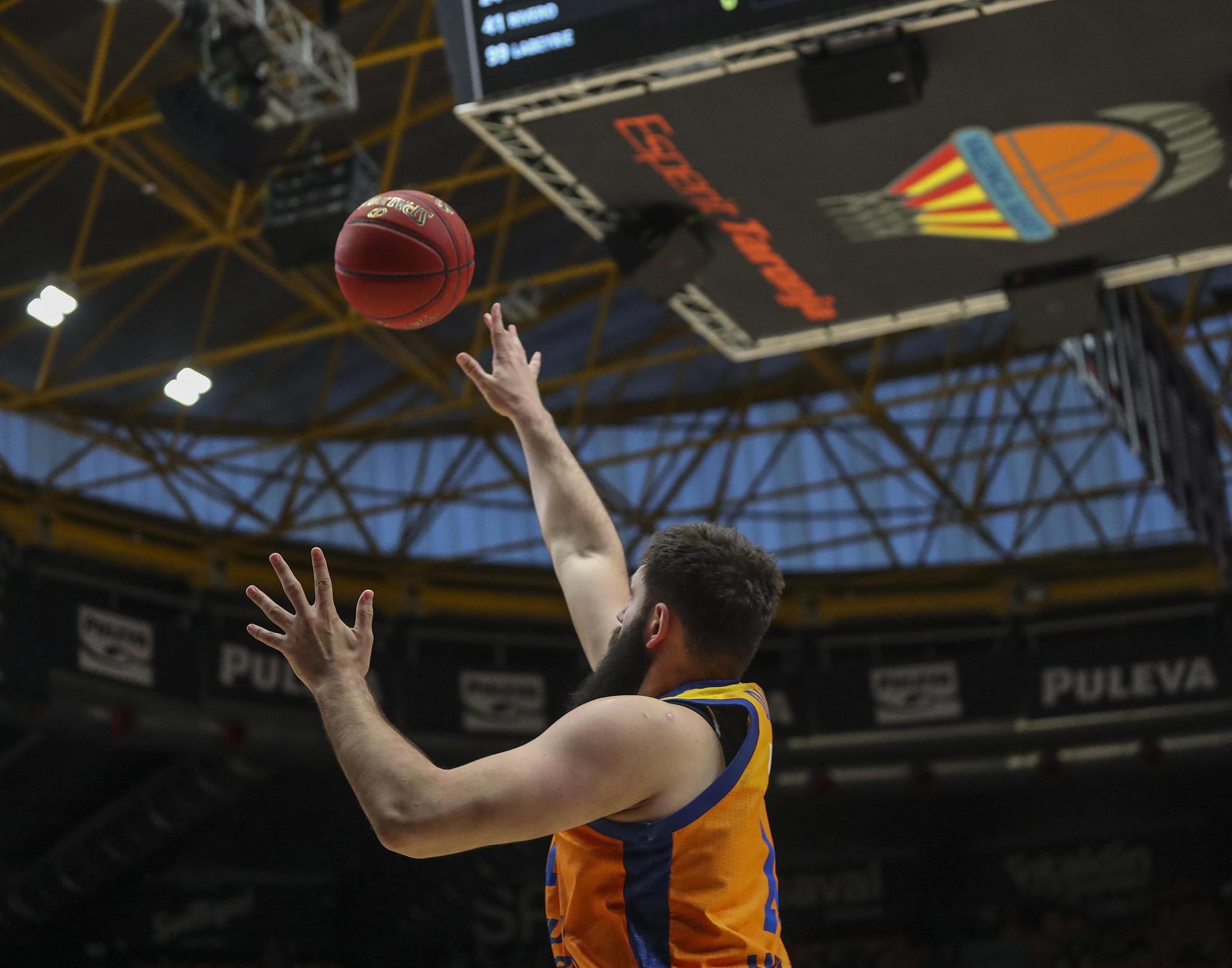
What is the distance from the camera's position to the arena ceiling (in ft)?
47.0

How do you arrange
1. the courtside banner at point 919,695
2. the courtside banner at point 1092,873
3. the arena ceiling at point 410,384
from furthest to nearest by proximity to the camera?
the courtside banner at point 1092,873, the courtside banner at point 919,695, the arena ceiling at point 410,384

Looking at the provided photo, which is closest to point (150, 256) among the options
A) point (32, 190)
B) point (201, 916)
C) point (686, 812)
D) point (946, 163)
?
point (32, 190)

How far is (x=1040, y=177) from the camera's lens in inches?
344

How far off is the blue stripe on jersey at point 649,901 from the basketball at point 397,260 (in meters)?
3.02

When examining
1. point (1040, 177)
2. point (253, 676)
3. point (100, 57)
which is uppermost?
point (100, 57)

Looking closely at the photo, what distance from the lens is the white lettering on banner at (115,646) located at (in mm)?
17312

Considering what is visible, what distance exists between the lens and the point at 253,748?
746 inches

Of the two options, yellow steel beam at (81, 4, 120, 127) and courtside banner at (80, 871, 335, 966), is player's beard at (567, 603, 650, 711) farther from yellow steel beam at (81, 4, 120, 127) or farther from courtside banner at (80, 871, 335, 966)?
courtside banner at (80, 871, 335, 966)

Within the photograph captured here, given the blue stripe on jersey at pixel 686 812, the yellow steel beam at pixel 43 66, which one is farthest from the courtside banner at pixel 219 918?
the blue stripe on jersey at pixel 686 812

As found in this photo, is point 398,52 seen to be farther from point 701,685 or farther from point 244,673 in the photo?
point 701,685

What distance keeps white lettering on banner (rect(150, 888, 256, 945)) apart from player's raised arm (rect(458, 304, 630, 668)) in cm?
1890

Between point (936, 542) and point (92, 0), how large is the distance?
18122 mm

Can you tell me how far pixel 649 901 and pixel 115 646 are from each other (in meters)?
15.9

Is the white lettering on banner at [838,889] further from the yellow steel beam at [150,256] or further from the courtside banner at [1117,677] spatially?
the yellow steel beam at [150,256]
